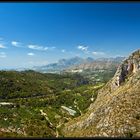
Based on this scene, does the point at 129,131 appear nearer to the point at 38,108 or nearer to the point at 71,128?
the point at 71,128

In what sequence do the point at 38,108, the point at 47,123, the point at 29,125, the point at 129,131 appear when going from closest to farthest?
the point at 129,131
the point at 29,125
the point at 47,123
the point at 38,108

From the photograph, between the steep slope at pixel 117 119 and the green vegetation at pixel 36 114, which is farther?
the green vegetation at pixel 36 114

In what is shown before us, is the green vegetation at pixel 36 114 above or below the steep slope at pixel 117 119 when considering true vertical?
below

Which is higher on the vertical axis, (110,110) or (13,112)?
(110,110)

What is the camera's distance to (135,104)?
97.6 meters

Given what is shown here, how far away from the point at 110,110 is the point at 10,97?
105m

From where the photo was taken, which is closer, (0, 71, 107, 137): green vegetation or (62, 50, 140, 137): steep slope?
(62, 50, 140, 137): steep slope

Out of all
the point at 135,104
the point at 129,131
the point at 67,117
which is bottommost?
the point at 67,117

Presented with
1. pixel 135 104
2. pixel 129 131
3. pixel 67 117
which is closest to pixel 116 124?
pixel 129 131

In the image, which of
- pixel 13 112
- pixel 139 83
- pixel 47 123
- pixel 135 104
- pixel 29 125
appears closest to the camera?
pixel 135 104

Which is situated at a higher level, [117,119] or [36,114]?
[117,119]

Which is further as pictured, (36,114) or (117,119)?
(36,114)

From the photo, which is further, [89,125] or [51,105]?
[51,105]

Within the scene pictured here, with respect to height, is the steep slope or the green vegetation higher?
the steep slope
